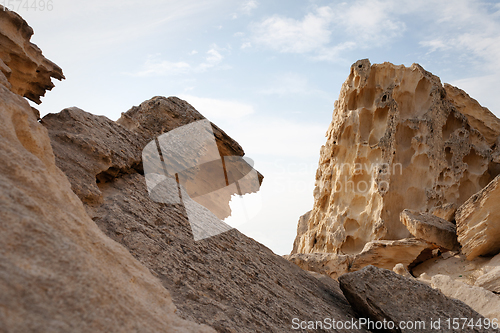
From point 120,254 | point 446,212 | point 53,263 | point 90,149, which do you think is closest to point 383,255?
point 446,212

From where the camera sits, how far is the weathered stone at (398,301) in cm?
530

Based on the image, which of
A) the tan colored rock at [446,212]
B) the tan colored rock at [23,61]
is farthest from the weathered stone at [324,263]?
the tan colored rock at [23,61]

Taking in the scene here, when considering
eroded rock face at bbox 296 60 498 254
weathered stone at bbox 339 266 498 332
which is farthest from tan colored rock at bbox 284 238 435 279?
weathered stone at bbox 339 266 498 332

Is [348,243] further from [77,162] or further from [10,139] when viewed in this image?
[10,139]

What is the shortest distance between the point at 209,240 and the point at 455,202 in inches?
514

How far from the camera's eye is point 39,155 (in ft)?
11.4

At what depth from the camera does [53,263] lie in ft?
7.61

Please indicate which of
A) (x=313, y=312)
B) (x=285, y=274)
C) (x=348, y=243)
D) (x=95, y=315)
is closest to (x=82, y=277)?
(x=95, y=315)

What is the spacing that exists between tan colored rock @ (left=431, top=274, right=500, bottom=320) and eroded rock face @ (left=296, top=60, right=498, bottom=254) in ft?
25.5

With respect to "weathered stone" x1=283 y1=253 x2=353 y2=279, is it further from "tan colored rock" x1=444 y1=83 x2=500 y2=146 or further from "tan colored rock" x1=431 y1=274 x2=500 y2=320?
"tan colored rock" x1=444 y1=83 x2=500 y2=146

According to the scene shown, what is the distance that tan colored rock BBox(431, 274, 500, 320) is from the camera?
6.39 metres

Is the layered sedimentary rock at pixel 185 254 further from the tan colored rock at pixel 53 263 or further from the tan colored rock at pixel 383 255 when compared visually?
the tan colored rock at pixel 383 255

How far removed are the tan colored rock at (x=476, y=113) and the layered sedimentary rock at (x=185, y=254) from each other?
49.4 feet

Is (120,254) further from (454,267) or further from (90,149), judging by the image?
(454,267)
